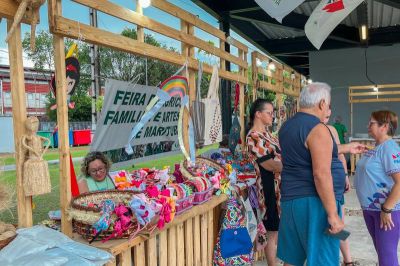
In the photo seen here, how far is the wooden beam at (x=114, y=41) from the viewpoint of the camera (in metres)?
1.93

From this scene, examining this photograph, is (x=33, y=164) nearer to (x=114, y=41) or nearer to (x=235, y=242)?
(x=114, y=41)

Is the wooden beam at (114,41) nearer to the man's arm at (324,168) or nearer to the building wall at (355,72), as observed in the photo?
the man's arm at (324,168)

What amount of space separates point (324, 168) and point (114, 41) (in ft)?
4.88

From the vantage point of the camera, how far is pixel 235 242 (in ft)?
10.1

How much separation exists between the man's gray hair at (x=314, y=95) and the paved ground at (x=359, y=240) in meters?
2.04

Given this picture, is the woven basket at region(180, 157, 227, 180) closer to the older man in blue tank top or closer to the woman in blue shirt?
the older man in blue tank top

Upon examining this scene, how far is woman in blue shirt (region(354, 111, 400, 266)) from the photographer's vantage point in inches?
95.3

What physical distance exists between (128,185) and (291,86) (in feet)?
20.0

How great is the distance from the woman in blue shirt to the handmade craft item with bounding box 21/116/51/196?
2065 millimetres

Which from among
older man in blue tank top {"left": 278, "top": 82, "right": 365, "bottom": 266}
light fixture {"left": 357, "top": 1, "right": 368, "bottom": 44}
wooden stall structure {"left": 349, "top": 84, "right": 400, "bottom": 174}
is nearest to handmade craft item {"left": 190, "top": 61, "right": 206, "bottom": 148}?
older man in blue tank top {"left": 278, "top": 82, "right": 365, "bottom": 266}

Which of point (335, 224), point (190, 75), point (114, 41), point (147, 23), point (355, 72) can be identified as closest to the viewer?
point (335, 224)

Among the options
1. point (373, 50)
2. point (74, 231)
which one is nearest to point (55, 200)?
point (74, 231)

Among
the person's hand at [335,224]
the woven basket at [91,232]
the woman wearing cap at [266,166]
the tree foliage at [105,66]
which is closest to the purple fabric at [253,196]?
the woman wearing cap at [266,166]

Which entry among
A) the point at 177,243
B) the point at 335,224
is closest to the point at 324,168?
the point at 335,224
